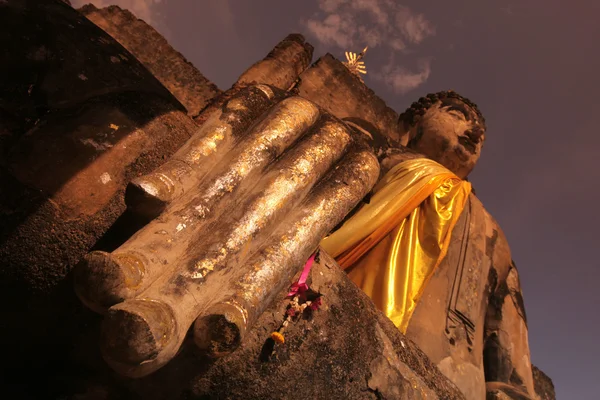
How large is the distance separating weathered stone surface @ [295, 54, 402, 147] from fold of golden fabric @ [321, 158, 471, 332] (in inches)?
91.4

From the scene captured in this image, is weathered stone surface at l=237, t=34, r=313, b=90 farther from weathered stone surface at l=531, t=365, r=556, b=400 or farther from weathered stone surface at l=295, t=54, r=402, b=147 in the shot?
weathered stone surface at l=531, t=365, r=556, b=400

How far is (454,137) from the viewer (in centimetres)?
363

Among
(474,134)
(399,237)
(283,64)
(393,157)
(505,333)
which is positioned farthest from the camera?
(283,64)

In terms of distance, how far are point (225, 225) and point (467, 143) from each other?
2651 millimetres

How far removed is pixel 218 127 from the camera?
5.82ft

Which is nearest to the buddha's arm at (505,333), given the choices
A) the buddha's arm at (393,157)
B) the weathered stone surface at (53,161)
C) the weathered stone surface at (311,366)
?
the buddha's arm at (393,157)

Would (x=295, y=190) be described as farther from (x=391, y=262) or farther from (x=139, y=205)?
(x=391, y=262)

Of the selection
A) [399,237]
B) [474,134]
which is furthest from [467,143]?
[399,237]

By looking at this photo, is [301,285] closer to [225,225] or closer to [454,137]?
[225,225]

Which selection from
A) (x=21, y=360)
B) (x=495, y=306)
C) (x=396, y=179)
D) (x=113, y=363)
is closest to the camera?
(x=113, y=363)

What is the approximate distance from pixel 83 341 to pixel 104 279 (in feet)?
1.41

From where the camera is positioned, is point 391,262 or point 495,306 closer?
point 391,262

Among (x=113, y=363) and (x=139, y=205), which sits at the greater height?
(x=139, y=205)

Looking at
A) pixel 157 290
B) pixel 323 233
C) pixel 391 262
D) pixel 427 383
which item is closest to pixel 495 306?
pixel 391 262
